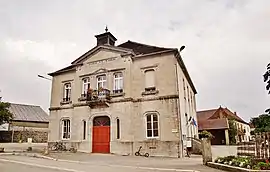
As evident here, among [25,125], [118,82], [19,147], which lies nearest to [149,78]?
[118,82]

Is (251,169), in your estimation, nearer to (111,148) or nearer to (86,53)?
(111,148)

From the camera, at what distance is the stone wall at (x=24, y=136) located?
40688 millimetres

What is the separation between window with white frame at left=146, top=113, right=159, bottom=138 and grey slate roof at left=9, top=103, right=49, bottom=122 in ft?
110

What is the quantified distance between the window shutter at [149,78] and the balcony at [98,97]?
3513 mm

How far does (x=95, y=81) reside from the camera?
2373cm

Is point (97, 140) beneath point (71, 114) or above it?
beneath

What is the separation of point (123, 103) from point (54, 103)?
8.40m

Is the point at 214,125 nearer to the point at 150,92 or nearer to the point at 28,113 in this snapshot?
the point at 150,92

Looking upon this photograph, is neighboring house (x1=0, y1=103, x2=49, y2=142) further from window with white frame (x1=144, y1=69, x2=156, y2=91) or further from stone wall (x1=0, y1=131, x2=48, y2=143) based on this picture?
window with white frame (x1=144, y1=69, x2=156, y2=91)

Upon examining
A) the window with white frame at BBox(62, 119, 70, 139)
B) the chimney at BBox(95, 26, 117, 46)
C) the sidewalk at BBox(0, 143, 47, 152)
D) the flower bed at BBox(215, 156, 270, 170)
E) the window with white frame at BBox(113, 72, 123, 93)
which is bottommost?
the sidewalk at BBox(0, 143, 47, 152)

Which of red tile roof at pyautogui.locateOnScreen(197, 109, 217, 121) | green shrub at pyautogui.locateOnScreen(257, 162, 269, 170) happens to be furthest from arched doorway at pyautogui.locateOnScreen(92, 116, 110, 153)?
red tile roof at pyautogui.locateOnScreen(197, 109, 217, 121)

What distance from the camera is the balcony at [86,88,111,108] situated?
22.1m

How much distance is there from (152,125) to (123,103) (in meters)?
3.09

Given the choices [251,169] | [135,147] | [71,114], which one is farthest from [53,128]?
[251,169]
